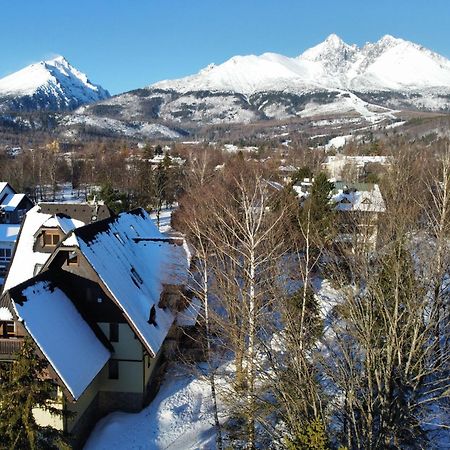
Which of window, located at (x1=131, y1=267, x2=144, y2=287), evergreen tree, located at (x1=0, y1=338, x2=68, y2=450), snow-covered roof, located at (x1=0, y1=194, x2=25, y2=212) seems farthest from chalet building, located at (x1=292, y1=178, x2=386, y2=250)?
snow-covered roof, located at (x1=0, y1=194, x2=25, y2=212)

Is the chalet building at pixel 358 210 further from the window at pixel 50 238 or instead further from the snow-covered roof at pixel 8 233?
the snow-covered roof at pixel 8 233

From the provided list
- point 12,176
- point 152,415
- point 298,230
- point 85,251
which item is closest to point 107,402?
point 152,415

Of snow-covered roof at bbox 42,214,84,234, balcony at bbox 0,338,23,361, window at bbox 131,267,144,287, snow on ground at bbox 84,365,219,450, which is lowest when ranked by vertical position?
snow on ground at bbox 84,365,219,450

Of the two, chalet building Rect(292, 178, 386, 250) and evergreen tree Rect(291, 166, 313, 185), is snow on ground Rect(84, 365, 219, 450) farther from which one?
evergreen tree Rect(291, 166, 313, 185)

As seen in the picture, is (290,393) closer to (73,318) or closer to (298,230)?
(73,318)

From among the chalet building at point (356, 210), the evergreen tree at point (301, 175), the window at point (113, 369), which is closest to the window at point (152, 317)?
the window at point (113, 369)

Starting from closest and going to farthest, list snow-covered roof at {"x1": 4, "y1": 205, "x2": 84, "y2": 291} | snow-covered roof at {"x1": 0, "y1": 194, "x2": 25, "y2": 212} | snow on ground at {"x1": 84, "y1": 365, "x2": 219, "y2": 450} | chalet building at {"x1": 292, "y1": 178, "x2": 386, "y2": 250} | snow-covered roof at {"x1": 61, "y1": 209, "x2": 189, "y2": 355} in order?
snow on ground at {"x1": 84, "y1": 365, "x2": 219, "y2": 450}
snow-covered roof at {"x1": 61, "y1": 209, "x2": 189, "y2": 355}
chalet building at {"x1": 292, "y1": 178, "x2": 386, "y2": 250}
snow-covered roof at {"x1": 4, "y1": 205, "x2": 84, "y2": 291}
snow-covered roof at {"x1": 0, "y1": 194, "x2": 25, "y2": 212}
